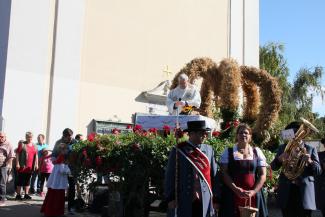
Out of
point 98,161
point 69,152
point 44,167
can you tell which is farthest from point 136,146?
point 44,167

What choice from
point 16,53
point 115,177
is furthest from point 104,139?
point 16,53

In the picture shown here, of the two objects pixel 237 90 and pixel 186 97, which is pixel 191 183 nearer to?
pixel 186 97

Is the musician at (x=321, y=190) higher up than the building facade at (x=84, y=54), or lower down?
lower down

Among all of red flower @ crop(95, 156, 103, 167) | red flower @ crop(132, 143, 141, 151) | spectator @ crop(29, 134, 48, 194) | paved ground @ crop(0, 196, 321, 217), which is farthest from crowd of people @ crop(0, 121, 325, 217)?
spectator @ crop(29, 134, 48, 194)

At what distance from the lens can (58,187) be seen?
8734 millimetres

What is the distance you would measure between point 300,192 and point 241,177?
1104 mm

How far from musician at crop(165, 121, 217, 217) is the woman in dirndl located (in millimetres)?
185

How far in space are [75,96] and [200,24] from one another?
265 inches

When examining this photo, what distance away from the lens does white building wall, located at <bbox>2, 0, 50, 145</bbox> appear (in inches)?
510

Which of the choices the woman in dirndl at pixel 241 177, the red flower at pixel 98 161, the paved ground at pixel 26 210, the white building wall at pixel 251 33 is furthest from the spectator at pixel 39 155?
the white building wall at pixel 251 33

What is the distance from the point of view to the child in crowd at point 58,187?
858 centimetres

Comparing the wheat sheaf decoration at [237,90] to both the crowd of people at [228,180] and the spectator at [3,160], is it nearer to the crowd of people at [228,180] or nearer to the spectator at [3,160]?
the spectator at [3,160]

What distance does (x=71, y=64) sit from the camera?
1430 cm

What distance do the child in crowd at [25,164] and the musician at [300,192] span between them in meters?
7.49
